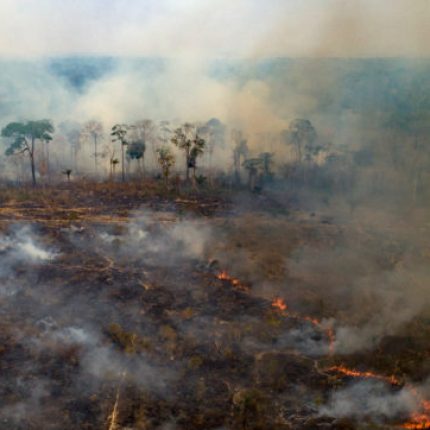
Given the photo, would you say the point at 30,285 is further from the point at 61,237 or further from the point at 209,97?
the point at 209,97

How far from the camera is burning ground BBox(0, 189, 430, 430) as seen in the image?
26.6 meters

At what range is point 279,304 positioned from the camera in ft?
123

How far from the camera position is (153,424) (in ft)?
83.3

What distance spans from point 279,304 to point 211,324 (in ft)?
17.4

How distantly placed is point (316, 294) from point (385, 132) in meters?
53.6

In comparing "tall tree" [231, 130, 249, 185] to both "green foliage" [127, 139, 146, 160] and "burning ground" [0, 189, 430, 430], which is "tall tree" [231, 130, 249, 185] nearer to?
"green foliage" [127, 139, 146, 160]

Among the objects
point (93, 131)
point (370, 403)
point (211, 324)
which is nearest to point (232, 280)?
point (211, 324)

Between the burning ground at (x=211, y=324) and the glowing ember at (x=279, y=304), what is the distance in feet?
0.50

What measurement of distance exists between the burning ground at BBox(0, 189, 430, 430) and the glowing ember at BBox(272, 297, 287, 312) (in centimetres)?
15

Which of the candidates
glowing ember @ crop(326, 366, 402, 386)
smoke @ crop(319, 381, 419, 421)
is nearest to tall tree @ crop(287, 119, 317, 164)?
glowing ember @ crop(326, 366, 402, 386)

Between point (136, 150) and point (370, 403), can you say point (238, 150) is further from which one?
point (370, 403)

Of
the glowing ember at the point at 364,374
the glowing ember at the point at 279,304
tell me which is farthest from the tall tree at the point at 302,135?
the glowing ember at the point at 364,374

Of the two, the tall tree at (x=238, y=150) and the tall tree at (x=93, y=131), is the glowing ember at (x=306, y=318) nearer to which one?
the tall tree at (x=238, y=150)

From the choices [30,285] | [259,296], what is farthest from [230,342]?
[30,285]
